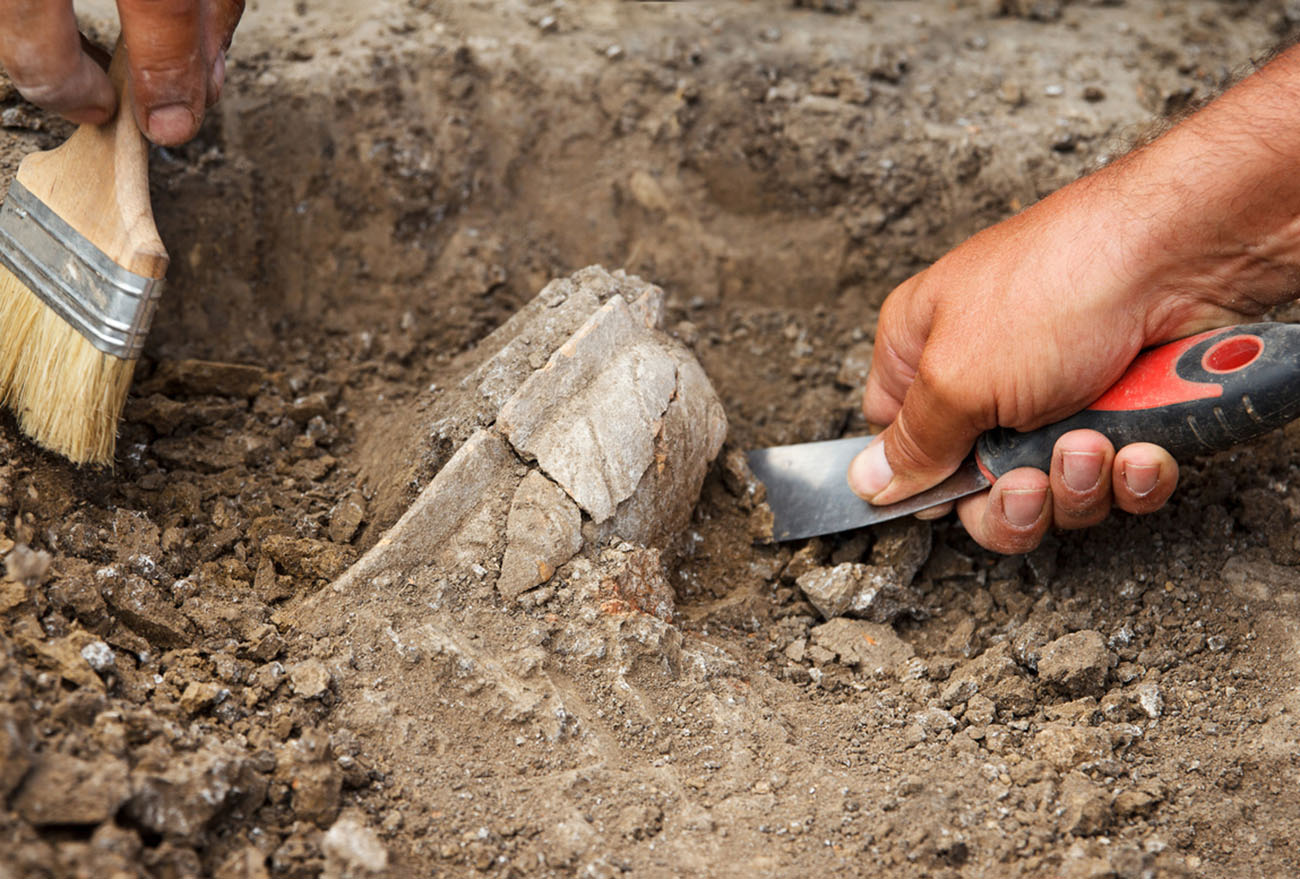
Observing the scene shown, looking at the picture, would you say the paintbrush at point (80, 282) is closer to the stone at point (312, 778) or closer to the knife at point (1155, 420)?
the stone at point (312, 778)

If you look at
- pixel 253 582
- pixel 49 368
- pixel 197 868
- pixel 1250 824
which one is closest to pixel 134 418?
pixel 49 368

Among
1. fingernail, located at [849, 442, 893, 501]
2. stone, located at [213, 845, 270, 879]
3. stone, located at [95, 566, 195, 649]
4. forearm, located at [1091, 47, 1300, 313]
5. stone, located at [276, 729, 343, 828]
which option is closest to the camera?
stone, located at [213, 845, 270, 879]

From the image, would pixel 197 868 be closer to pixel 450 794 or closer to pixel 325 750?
pixel 325 750

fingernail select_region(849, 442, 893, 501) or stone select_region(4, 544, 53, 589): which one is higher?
stone select_region(4, 544, 53, 589)

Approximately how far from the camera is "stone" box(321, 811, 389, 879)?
1.71m

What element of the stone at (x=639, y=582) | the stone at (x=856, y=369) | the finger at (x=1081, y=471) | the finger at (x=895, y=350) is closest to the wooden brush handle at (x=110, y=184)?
the stone at (x=639, y=582)

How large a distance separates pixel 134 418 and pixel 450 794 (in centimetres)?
143

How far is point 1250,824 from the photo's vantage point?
2.04m

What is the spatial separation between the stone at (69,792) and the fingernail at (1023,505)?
1.96 m

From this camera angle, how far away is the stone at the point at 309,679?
2021 millimetres

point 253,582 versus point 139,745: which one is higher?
point 139,745

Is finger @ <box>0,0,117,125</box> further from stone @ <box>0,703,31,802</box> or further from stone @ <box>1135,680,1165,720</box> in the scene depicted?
stone @ <box>1135,680,1165,720</box>

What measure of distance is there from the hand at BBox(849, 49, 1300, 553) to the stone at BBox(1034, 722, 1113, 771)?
535 millimetres

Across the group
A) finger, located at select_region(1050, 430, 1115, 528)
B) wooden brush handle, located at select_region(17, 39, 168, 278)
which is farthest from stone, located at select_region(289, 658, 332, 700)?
finger, located at select_region(1050, 430, 1115, 528)
